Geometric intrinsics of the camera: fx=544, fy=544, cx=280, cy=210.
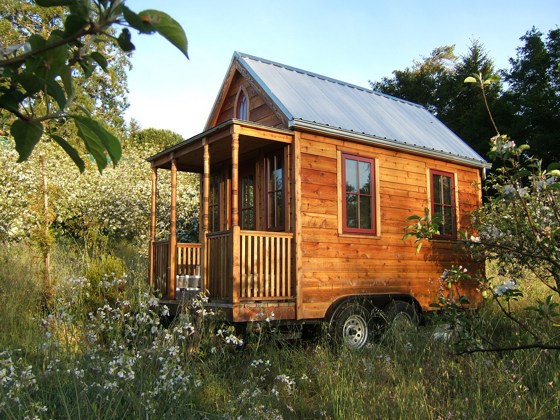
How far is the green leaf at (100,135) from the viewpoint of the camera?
941 millimetres

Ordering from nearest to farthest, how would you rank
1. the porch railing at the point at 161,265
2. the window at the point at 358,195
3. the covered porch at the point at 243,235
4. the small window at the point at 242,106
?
the covered porch at the point at 243,235 → the window at the point at 358,195 → the porch railing at the point at 161,265 → the small window at the point at 242,106

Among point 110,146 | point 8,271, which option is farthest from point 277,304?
point 110,146

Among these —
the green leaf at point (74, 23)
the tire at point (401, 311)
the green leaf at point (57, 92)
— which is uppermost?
the green leaf at point (74, 23)

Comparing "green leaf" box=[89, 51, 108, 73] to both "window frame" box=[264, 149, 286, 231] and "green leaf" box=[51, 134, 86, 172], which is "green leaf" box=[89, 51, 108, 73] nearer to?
"green leaf" box=[51, 134, 86, 172]

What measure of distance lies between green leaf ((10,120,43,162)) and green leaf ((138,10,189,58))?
28cm

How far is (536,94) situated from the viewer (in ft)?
68.0

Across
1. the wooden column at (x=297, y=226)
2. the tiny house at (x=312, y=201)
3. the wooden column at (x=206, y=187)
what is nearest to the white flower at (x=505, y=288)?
the tiny house at (x=312, y=201)

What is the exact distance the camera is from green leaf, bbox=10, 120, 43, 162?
92 centimetres

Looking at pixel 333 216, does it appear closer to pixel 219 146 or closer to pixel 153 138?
pixel 219 146

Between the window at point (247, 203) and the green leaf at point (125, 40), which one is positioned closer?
the green leaf at point (125, 40)

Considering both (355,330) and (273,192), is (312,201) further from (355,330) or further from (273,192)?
(355,330)

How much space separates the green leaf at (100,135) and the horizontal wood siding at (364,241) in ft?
22.9

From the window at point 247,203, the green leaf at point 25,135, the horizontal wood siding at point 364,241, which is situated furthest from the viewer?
the window at point 247,203

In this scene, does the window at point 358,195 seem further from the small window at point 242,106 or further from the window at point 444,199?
the small window at point 242,106
